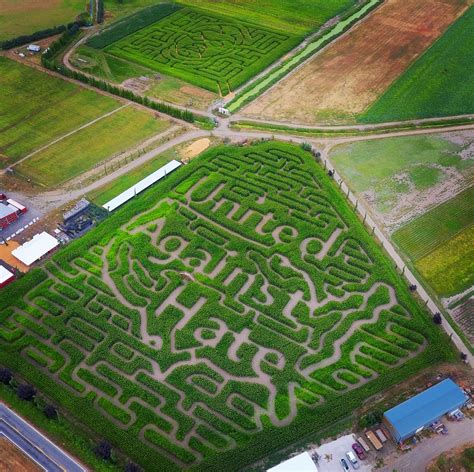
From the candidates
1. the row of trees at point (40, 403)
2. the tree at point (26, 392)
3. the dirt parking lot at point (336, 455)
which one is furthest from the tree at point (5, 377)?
the dirt parking lot at point (336, 455)

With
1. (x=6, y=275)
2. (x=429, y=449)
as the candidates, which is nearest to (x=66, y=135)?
(x=6, y=275)

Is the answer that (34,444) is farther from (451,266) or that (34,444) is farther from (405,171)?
(405,171)

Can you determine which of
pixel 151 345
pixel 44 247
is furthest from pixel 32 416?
pixel 44 247

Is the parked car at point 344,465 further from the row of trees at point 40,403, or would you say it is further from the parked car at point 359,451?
the row of trees at point 40,403

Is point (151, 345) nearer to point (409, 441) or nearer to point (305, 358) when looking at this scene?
point (305, 358)

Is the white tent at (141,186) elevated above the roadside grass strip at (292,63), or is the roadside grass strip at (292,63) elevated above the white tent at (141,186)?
the roadside grass strip at (292,63)

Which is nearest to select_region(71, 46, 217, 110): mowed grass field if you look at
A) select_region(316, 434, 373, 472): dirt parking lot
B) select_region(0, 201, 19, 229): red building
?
select_region(0, 201, 19, 229): red building

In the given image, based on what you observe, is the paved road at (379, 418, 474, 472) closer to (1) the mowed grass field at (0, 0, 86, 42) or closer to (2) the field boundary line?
(2) the field boundary line
